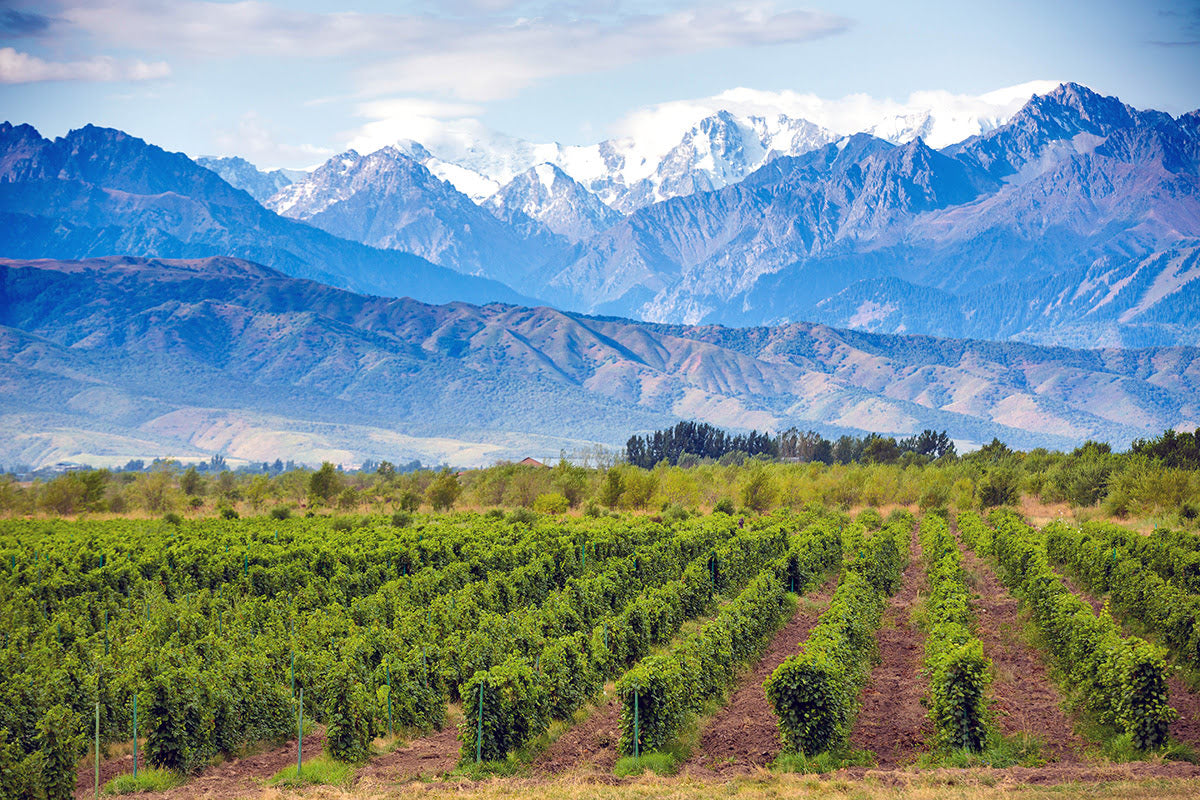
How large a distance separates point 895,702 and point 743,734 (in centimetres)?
467

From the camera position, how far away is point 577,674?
27.6 meters

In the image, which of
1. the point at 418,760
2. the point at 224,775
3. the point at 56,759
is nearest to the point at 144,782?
the point at 224,775

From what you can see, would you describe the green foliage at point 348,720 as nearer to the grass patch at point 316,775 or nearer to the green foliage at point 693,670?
the grass patch at point 316,775

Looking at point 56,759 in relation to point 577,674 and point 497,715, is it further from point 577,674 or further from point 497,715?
point 577,674

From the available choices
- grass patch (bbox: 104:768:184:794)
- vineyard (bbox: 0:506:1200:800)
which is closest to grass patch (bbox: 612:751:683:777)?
vineyard (bbox: 0:506:1200:800)

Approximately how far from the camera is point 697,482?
10325cm

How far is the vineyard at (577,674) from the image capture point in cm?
2345

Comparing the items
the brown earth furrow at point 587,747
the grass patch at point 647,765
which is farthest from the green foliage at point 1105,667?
the brown earth furrow at point 587,747

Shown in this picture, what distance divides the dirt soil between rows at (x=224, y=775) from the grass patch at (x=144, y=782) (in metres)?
0.26

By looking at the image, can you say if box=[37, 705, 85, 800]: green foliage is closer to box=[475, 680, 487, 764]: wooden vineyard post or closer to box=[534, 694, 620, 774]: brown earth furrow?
box=[475, 680, 487, 764]: wooden vineyard post

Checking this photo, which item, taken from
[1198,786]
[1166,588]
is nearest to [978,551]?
[1166,588]

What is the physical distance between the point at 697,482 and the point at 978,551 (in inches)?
1834

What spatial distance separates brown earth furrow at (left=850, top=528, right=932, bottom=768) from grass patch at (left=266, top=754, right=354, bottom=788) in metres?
11.0

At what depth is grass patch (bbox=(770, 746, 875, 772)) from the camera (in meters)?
22.8
